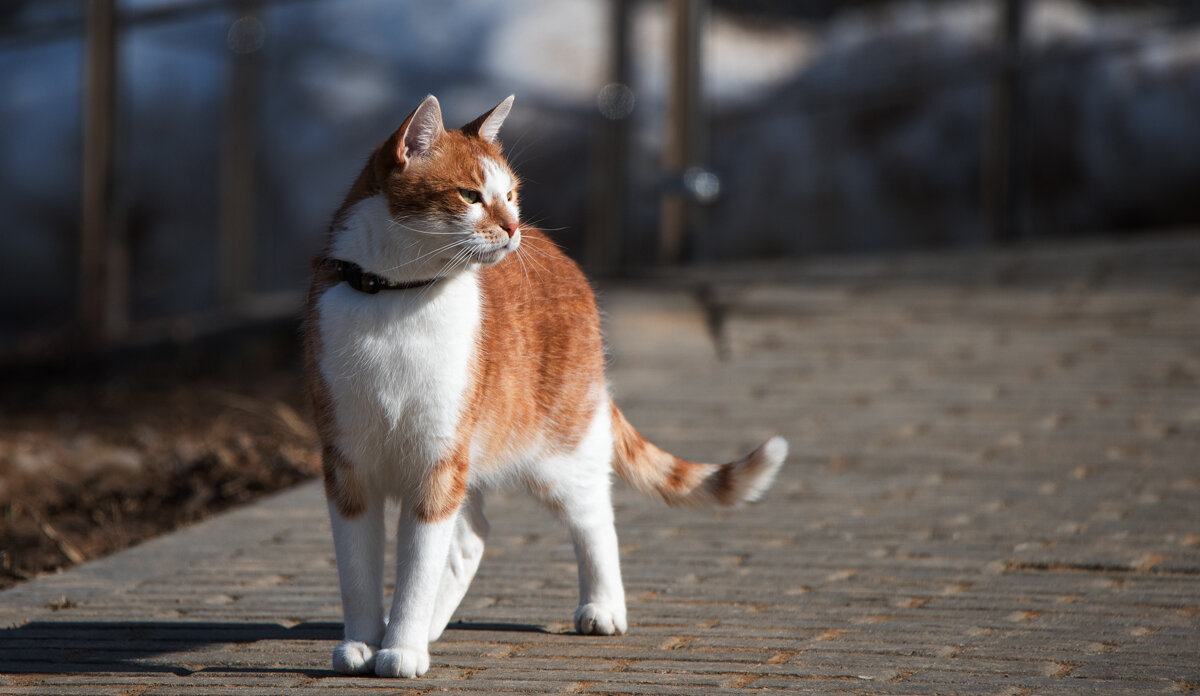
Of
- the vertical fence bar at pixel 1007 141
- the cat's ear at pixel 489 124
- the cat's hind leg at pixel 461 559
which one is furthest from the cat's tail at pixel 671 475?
the vertical fence bar at pixel 1007 141

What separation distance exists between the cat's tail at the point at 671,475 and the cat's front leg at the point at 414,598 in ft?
2.60

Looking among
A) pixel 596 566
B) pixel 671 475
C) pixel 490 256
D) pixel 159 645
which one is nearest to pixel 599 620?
pixel 596 566

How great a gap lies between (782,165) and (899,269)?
1.30 m

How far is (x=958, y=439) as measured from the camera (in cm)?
592

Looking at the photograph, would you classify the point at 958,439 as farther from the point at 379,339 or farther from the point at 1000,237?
the point at 1000,237

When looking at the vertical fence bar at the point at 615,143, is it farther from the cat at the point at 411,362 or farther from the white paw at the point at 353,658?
the white paw at the point at 353,658

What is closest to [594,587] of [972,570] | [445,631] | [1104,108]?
[445,631]

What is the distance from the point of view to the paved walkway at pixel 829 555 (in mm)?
3277

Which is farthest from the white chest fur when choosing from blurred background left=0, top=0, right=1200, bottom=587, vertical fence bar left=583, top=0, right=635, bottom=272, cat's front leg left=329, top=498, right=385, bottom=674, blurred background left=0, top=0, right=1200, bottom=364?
vertical fence bar left=583, top=0, right=635, bottom=272

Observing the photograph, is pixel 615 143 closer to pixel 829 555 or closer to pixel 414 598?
pixel 829 555

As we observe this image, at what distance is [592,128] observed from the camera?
9586 millimetres

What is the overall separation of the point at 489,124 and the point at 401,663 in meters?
1.34

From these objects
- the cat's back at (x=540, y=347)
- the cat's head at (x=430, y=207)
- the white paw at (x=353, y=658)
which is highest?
the cat's head at (x=430, y=207)

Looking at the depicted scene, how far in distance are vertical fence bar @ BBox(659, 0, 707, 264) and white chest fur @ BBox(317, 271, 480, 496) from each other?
18.8 ft
